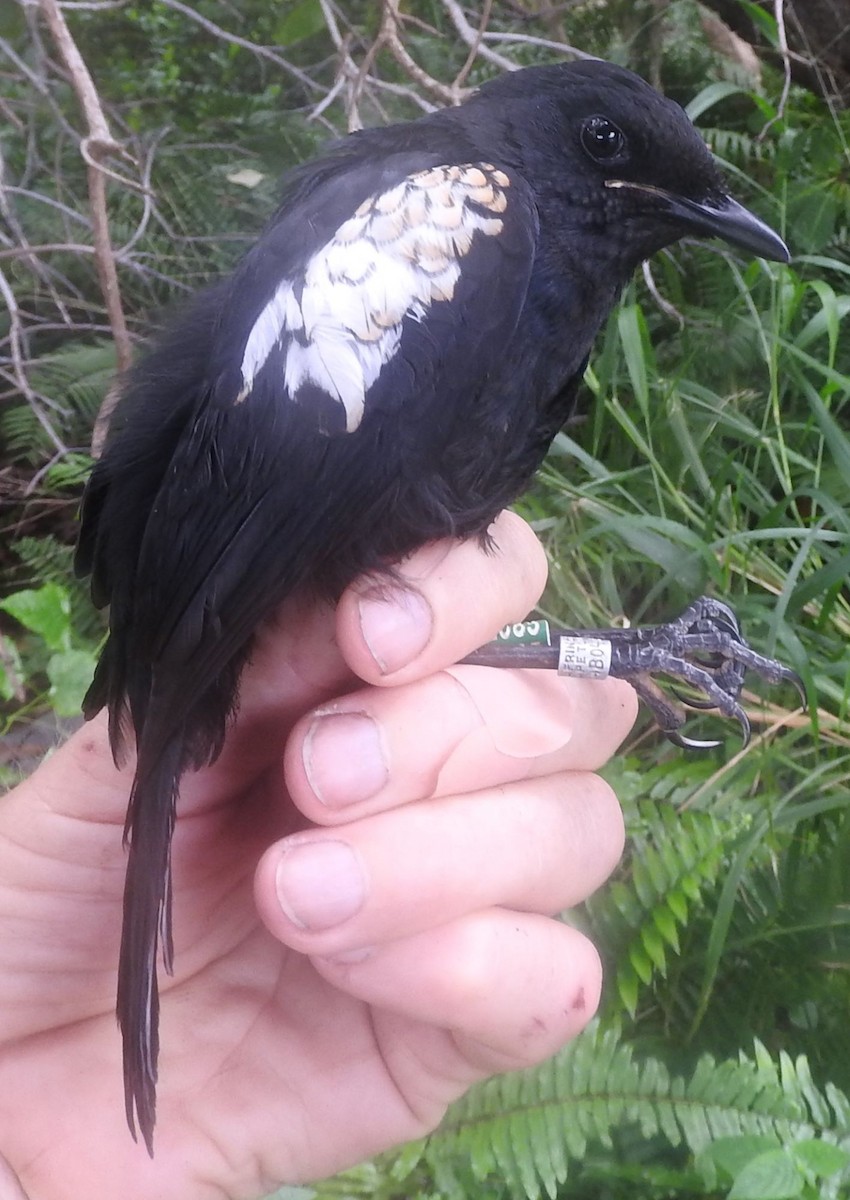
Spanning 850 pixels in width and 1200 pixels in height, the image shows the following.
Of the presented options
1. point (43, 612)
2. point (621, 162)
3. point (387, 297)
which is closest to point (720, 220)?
point (621, 162)

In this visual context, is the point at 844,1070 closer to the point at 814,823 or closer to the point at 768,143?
the point at 814,823

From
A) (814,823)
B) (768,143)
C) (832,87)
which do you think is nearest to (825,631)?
(814,823)

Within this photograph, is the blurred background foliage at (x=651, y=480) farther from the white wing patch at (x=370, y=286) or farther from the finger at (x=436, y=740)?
the white wing patch at (x=370, y=286)

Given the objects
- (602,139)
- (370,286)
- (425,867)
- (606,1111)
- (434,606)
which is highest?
(602,139)

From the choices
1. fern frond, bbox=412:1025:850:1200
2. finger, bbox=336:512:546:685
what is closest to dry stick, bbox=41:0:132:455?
finger, bbox=336:512:546:685

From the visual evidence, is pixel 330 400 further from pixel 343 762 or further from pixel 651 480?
pixel 651 480

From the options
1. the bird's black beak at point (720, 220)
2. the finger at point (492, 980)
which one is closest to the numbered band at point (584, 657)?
the finger at point (492, 980)
